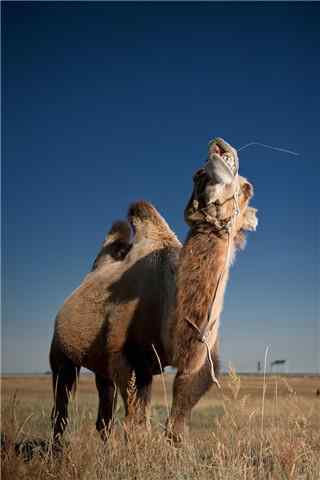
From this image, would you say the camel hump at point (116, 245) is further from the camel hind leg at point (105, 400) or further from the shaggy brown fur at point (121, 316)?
the camel hind leg at point (105, 400)

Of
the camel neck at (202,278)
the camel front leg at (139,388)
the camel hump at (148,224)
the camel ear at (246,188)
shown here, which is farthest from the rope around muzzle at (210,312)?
the camel hump at (148,224)

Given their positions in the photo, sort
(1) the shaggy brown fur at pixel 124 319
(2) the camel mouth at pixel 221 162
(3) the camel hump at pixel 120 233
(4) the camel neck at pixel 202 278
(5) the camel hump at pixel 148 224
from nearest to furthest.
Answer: (2) the camel mouth at pixel 221 162 → (4) the camel neck at pixel 202 278 → (1) the shaggy brown fur at pixel 124 319 → (5) the camel hump at pixel 148 224 → (3) the camel hump at pixel 120 233

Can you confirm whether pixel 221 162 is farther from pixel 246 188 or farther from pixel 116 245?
pixel 116 245

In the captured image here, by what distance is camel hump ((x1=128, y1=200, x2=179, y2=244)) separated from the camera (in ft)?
22.7

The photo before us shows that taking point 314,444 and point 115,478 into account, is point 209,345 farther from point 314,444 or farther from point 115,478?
point 314,444

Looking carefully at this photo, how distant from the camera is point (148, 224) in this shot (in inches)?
281

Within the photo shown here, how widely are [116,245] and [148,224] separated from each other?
3.38 ft

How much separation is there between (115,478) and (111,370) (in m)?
1.99

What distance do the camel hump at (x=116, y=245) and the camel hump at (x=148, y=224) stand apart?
1.62 feet

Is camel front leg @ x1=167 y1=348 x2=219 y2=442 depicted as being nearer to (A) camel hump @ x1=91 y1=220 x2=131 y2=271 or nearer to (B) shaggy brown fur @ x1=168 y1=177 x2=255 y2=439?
(B) shaggy brown fur @ x1=168 y1=177 x2=255 y2=439

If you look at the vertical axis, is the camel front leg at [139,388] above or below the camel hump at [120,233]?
below

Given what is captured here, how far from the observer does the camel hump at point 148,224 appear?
692 centimetres

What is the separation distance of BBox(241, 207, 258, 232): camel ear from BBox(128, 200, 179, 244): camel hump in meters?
1.56

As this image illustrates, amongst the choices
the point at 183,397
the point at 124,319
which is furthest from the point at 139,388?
the point at 183,397
